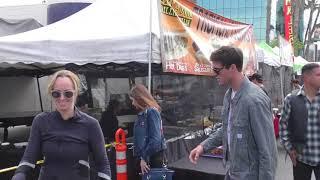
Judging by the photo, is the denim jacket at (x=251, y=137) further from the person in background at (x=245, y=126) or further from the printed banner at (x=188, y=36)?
the printed banner at (x=188, y=36)

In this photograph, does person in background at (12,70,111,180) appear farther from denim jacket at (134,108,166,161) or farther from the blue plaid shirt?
the blue plaid shirt

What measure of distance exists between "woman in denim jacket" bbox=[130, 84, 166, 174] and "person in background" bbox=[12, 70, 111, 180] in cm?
231

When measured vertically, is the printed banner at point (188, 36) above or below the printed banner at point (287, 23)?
below

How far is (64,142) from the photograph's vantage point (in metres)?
2.98

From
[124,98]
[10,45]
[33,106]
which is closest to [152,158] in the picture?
[10,45]

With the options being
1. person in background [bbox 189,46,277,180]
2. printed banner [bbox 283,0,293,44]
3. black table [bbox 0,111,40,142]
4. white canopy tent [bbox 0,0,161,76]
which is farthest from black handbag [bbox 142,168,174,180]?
printed banner [bbox 283,0,293,44]

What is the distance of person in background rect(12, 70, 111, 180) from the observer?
117 inches

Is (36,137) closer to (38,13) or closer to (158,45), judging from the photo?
(158,45)

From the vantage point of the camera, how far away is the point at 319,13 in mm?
29672

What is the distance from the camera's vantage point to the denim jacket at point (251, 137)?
326 centimetres

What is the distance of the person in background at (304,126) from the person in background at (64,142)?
98.5 inches

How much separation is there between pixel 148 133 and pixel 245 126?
225 cm

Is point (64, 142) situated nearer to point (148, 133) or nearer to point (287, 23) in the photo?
point (148, 133)

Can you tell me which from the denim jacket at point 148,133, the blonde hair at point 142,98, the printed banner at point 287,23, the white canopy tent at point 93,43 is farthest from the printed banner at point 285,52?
the denim jacket at point 148,133
